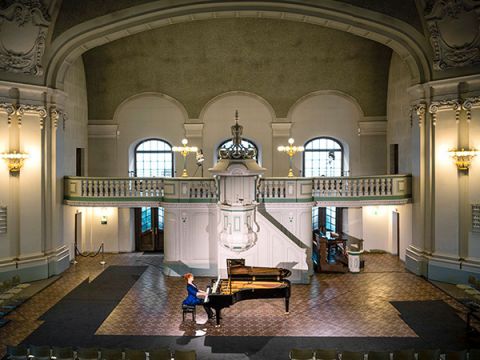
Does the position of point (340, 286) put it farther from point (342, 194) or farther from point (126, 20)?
point (126, 20)

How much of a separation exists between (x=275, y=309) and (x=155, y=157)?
10.8 metres

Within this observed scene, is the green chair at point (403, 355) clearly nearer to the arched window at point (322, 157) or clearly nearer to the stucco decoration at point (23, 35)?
the arched window at point (322, 157)

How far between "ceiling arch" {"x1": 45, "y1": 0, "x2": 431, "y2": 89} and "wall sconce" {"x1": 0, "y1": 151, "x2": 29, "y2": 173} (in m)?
2.60

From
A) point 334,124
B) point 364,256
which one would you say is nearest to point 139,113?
point 334,124

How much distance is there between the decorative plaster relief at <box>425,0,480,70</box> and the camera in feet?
46.0

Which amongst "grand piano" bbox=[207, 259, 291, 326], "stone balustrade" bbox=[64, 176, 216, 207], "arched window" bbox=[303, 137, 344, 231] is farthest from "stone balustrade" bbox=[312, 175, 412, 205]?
"stone balustrade" bbox=[64, 176, 216, 207]

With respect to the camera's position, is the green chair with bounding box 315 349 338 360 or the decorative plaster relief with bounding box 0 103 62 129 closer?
the green chair with bounding box 315 349 338 360

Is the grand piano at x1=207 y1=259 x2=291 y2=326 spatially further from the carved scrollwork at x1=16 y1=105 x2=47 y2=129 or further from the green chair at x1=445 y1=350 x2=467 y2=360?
the carved scrollwork at x1=16 y1=105 x2=47 y2=129

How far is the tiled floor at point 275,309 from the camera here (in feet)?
36.6

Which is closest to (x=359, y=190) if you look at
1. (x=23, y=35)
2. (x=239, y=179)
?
(x=239, y=179)

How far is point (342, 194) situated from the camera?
16703 millimetres

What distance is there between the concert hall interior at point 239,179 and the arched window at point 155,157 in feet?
0.21

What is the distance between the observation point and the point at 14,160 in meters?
15.0

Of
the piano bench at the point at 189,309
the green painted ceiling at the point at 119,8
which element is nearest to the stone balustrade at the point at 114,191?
the green painted ceiling at the point at 119,8
